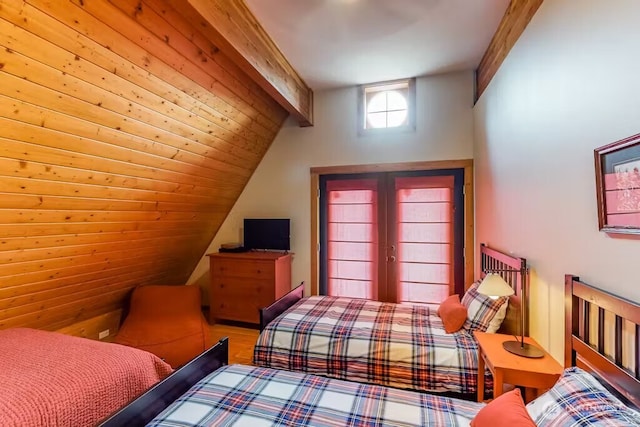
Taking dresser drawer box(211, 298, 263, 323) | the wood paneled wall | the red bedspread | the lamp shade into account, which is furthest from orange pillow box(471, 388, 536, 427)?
dresser drawer box(211, 298, 263, 323)

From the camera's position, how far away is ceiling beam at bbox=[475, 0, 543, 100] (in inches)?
79.1

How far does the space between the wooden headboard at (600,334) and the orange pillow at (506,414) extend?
1.16 feet

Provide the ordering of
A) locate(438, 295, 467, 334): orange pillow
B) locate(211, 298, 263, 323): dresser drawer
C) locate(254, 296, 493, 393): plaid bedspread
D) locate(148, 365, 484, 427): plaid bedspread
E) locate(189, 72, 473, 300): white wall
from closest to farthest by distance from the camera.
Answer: locate(148, 365, 484, 427): plaid bedspread
locate(254, 296, 493, 393): plaid bedspread
locate(438, 295, 467, 334): orange pillow
locate(189, 72, 473, 300): white wall
locate(211, 298, 263, 323): dresser drawer

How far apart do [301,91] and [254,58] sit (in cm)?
121

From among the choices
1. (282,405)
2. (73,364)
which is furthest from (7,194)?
(282,405)

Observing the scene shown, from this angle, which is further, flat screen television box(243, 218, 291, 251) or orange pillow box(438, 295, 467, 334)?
flat screen television box(243, 218, 291, 251)

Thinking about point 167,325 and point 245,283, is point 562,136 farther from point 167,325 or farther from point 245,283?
point 167,325

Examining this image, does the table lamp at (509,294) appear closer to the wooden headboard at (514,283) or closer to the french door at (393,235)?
the wooden headboard at (514,283)

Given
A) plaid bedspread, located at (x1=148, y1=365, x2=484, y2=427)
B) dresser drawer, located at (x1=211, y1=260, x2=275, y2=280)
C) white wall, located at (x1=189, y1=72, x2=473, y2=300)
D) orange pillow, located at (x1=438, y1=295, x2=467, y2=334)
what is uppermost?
white wall, located at (x1=189, y1=72, x2=473, y2=300)

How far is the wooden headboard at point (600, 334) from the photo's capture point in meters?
1.10

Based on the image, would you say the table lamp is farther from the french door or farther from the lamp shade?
the french door

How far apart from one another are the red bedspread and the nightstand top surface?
A: 2.07 metres

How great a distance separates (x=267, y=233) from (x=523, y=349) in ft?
9.87

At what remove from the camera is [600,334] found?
4.30ft
